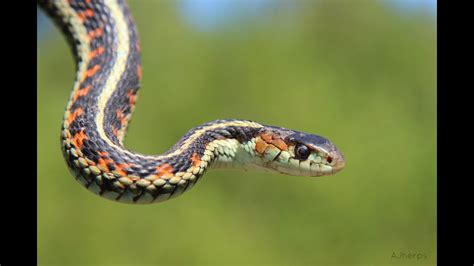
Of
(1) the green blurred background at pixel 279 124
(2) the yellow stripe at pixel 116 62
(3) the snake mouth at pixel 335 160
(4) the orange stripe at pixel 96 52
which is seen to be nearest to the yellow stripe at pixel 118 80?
(2) the yellow stripe at pixel 116 62

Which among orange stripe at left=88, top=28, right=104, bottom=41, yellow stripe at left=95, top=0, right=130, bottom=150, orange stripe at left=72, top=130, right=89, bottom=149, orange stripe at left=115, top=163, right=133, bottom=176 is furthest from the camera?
orange stripe at left=88, top=28, right=104, bottom=41

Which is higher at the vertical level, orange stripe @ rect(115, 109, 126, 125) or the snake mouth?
orange stripe @ rect(115, 109, 126, 125)

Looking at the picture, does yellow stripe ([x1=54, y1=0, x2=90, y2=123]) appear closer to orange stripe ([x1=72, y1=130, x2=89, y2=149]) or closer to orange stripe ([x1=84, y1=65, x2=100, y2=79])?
orange stripe ([x1=84, y1=65, x2=100, y2=79])

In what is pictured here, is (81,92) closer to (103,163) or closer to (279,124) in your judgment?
(103,163)

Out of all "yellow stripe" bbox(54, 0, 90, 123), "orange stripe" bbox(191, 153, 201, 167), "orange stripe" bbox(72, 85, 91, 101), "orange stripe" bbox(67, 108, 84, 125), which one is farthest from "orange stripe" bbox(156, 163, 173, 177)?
"yellow stripe" bbox(54, 0, 90, 123)

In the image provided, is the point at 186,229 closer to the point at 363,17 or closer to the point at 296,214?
the point at 296,214

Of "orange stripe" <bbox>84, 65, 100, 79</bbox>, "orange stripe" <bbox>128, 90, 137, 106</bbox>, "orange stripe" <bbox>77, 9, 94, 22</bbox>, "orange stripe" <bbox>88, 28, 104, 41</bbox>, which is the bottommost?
"orange stripe" <bbox>128, 90, 137, 106</bbox>

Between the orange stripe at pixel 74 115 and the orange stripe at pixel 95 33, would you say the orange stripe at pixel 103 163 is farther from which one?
the orange stripe at pixel 95 33

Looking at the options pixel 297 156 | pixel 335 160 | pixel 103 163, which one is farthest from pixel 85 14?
pixel 335 160
